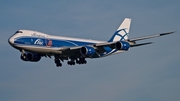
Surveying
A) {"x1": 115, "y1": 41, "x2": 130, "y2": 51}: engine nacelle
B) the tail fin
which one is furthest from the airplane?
the tail fin

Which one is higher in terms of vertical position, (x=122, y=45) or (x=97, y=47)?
(x=122, y=45)

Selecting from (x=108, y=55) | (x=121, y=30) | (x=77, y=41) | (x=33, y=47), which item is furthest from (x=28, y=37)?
(x=121, y=30)

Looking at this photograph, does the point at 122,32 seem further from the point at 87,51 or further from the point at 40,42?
the point at 40,42

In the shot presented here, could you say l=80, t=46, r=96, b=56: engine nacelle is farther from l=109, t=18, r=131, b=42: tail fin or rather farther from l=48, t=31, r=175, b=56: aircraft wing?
l=109, t=18, r=131, b=42: tail fin

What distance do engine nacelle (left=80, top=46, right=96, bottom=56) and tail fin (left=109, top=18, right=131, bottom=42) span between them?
1260 cm

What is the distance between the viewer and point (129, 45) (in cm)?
8819

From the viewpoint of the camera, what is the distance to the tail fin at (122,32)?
100375 millimetres

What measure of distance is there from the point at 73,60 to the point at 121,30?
1393cm

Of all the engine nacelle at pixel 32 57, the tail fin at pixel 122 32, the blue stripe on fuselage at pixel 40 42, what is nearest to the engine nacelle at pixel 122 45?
the blue stripe on fuselage at pixel 40 42

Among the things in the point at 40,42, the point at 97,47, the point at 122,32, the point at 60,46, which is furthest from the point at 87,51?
the point at 122,32

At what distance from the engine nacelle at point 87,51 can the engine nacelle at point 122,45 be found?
4.00 meters

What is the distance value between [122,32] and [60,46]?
18.1 m

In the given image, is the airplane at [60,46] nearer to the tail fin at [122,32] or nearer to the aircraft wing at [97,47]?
the aircraft wing at [97,47]

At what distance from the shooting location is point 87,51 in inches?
3433
